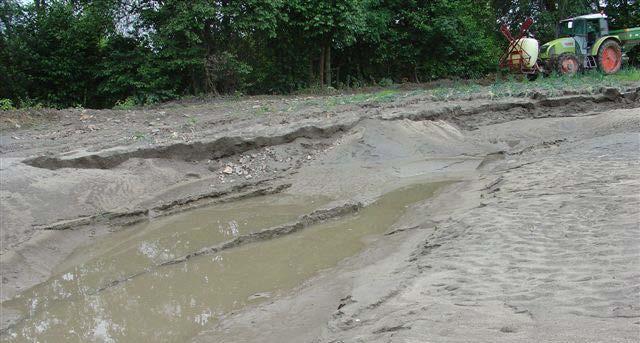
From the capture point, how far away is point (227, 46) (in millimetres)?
17984

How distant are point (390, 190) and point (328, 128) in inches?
92.5

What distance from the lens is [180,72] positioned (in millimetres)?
17547

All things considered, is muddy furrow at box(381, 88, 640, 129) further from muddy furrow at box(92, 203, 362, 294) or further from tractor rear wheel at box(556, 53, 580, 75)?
tractor rear wheel at box(556, 53, 580, 75)

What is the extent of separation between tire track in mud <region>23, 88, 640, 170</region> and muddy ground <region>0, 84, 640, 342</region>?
0.10 ft

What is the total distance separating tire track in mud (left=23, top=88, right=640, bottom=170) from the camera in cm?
874

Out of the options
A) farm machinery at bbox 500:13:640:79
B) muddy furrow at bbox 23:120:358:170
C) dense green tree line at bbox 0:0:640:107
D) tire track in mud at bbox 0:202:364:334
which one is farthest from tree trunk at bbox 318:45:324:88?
tire track in mud at bbox 0:202:364:334

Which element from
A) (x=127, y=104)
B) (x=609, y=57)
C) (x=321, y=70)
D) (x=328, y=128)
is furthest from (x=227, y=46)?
(x=609, y=57)

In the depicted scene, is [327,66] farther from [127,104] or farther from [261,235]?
[261,235]

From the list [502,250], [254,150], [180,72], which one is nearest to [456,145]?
[254,150]

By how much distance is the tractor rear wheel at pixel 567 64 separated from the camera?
61.4 ft

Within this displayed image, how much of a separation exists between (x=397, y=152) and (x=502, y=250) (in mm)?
5897

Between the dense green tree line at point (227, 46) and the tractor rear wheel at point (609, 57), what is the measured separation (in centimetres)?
437

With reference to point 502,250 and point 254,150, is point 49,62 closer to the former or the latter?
point 254,150

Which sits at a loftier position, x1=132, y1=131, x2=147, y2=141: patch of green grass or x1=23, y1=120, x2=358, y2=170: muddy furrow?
x1=132, y1=131, x2=147, y2=141: patch of green grass
